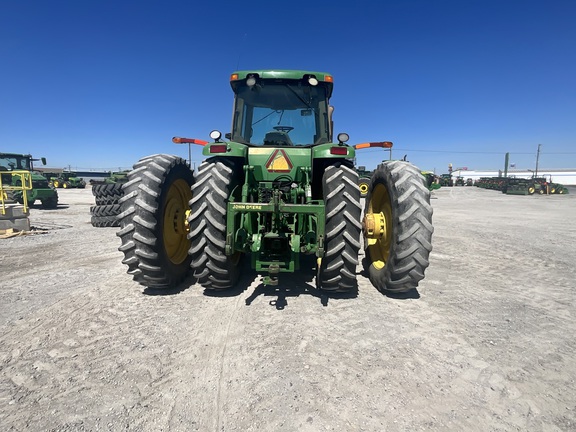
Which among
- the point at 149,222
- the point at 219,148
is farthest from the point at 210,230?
the point at 219,148

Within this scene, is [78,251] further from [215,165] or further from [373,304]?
[373,304]

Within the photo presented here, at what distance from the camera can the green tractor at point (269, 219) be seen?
3.33m

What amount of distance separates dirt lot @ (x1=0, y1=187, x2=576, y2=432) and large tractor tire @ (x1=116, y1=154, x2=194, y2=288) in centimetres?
29

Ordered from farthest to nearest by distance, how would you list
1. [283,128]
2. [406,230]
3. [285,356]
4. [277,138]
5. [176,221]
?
[283,128], [277,138], [176,221], [406,230], [285,356]

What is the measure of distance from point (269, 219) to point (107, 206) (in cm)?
720

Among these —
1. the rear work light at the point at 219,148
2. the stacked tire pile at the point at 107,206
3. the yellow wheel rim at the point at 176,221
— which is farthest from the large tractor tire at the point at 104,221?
the rear work light at the point at 219,148

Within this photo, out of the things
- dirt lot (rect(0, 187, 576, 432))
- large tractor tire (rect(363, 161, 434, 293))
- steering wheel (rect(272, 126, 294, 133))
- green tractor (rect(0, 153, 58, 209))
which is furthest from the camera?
green tractor (rect(0, 153, 58, 209))

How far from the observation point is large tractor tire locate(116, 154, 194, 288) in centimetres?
340

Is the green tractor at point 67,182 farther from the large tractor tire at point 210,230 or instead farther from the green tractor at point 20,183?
the large tractor tire at point 210,230

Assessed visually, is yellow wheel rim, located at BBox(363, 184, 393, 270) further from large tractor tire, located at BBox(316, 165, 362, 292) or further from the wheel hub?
large tractor tire, located at BBox(316, 165, 362, 292)

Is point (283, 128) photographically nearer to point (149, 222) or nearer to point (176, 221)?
Result: point (176, 221)

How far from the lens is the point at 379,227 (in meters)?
4.03

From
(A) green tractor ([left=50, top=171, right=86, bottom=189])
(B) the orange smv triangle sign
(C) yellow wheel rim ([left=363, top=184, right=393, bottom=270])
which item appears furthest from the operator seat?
(A) green tractor ([left=50, top=171, right=86, bottom=189])

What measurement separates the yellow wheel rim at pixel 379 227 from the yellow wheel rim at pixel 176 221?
2.44 m
